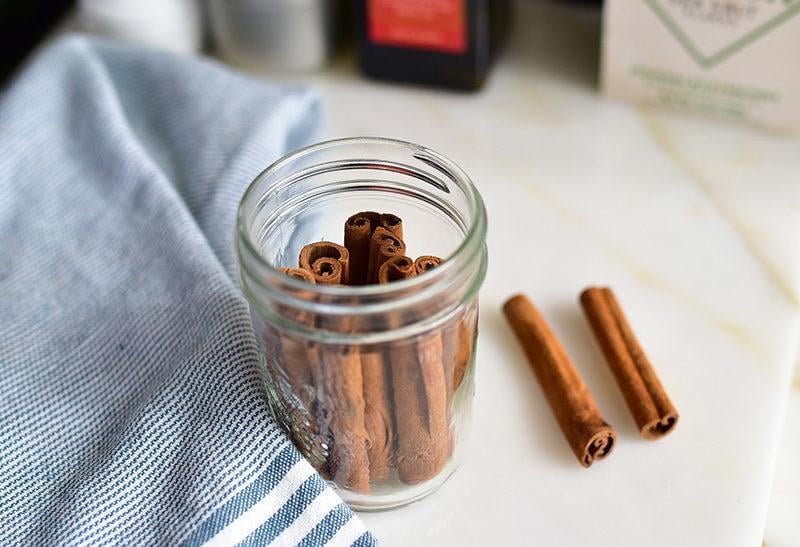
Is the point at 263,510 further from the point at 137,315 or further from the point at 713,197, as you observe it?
the point at 713,197

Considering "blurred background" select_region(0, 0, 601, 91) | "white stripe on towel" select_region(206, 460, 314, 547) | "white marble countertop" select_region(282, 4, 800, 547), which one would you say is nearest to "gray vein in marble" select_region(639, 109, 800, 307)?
"white marble countertop" select_region(282, 4, 800, 547)

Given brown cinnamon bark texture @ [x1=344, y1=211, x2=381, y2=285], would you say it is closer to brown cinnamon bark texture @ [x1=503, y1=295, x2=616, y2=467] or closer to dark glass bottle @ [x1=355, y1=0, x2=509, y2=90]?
brown cinnamon bark texture @ [x1=503, y1=295, x2=616, y2=467]

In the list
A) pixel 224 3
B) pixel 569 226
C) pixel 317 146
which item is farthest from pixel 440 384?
pixel 224 3

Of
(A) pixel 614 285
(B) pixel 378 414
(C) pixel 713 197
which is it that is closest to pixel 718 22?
(C) pixel 713 197

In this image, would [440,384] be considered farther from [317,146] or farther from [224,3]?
[224,3]

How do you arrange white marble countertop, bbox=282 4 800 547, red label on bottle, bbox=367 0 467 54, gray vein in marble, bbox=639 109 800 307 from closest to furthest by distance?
white marble countertop, bbox=282 4 800 547 → gray vein in marble, bbox=639 109 800 307 → red label on bottle, bbox=367 0 467 54

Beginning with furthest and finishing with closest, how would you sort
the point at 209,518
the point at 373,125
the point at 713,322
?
the point at 373,125 → the point at 713,322 → the point at 209,518
